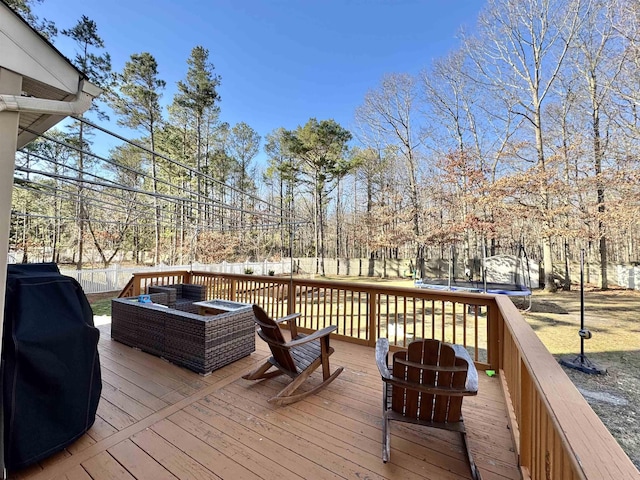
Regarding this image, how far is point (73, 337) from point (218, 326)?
1481mm

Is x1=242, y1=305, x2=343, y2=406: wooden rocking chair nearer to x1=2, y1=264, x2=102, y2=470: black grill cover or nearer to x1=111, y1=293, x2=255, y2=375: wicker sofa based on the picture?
x1=111, y1=293, x2=255, y2=375: wicker sofa

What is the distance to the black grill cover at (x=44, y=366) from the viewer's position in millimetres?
→ 1641

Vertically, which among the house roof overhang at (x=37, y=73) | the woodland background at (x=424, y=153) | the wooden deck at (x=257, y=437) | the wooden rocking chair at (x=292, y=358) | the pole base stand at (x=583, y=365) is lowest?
the pole base stand at (x=583, y=365)

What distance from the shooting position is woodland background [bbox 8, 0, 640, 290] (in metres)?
9.77

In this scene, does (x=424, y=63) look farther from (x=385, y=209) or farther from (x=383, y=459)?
(x=383, y=459)

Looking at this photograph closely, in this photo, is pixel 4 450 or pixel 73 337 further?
pixel 73 337

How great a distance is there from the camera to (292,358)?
107 inches

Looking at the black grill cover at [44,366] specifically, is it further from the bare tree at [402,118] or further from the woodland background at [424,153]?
the bare tree at [402,118]

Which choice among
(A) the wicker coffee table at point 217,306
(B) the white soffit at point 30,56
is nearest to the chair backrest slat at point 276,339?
(A) the wicker coffee table at point 217,306

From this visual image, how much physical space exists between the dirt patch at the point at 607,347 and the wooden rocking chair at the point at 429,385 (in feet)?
7.65

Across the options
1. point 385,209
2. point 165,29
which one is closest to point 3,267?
point 165,29

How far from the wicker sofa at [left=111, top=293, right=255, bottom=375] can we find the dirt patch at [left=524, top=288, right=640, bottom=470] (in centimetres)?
410

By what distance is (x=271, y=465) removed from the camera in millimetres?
1828

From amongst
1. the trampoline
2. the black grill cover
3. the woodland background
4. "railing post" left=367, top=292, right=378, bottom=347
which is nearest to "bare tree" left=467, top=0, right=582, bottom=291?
the woodland background
